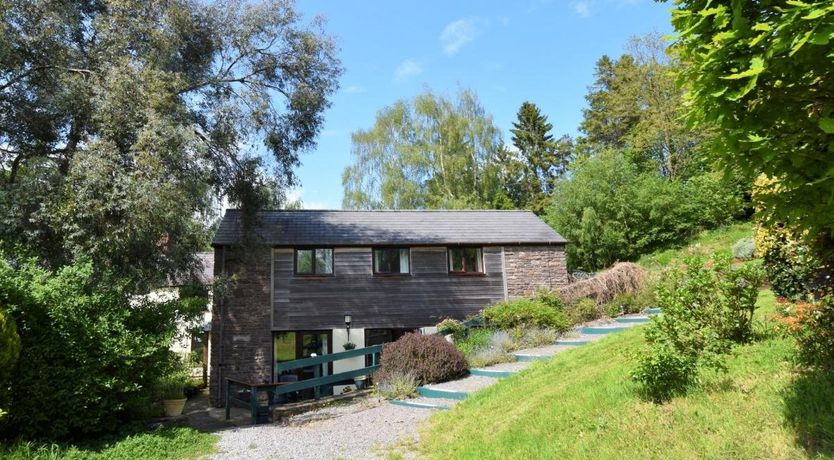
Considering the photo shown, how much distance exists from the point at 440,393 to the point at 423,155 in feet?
74.0

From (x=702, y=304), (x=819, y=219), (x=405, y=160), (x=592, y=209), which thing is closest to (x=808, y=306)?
(x=702, y=304)

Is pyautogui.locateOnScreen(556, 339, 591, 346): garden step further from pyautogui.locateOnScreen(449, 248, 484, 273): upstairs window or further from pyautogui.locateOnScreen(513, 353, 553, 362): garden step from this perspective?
pyautogui.locateOnScreen(449, 248, 484, 273): upstairs window

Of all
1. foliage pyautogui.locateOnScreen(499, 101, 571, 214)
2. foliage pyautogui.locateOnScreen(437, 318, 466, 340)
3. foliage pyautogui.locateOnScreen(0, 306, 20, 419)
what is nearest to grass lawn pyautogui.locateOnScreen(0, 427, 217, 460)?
foliage pyautogui.locateOnScreen(0, 306, 20, 419)

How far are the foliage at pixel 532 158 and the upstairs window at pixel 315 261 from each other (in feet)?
79.7

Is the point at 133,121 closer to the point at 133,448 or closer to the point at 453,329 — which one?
the point at 133,448

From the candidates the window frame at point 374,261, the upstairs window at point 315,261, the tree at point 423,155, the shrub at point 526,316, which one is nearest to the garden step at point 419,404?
the shrub at point 526,316

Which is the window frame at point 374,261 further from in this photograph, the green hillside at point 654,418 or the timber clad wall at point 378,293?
the green hillside at point 654,418

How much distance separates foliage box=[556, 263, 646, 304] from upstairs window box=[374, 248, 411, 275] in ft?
17.5

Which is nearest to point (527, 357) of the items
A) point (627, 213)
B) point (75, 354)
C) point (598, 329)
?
point (598, 329)

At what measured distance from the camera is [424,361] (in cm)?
1206

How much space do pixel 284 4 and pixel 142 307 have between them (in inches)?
375

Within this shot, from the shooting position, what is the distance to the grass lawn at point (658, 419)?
14.9 feet

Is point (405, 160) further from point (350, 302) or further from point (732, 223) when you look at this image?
point (732, 223)

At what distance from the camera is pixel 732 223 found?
82.1 ft
